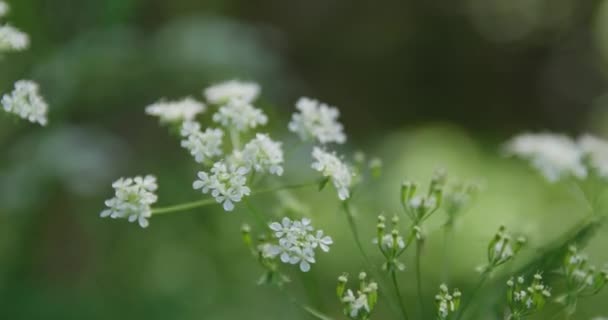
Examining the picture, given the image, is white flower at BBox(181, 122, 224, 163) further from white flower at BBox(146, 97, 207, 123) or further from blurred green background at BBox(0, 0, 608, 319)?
blurred green background at BBox(0, 0, 608, 319)

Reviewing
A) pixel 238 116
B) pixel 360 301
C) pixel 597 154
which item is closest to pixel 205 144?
pixel 238 116

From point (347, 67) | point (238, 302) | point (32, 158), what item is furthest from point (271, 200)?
point (347, 67)

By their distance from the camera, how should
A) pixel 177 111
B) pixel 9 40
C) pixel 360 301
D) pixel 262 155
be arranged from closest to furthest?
pixel 360 301, pixel 262 155, pixel 9 40, pixel 177 111

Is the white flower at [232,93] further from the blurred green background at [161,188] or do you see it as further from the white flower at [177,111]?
the blurred green background at [161,188]

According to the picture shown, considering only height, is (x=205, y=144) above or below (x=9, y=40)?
below

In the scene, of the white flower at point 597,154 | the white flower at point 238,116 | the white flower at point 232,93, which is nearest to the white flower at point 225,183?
the white flower at point 238,116

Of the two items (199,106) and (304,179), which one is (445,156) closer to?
(304,179)

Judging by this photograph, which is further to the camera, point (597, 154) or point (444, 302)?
point (597, 154)

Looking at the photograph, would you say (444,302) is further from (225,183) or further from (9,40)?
(9,40)
